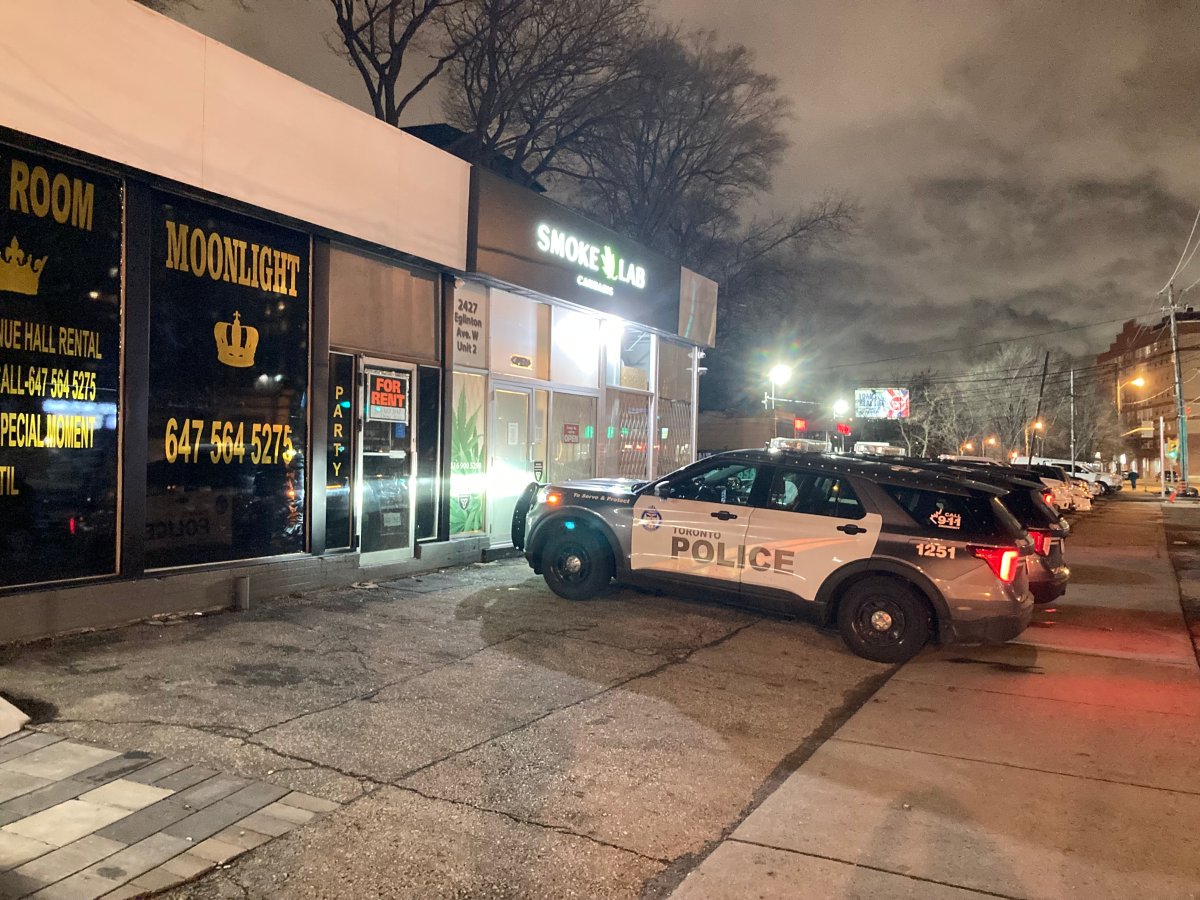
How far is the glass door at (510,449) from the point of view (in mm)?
11805

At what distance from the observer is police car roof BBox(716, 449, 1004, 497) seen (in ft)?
24.2

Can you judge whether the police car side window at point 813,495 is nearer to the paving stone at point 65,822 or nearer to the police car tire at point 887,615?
the police car tire at point 887,615

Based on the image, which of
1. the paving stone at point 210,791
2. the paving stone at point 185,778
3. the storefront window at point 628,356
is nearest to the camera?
the paving stone at point 210,791

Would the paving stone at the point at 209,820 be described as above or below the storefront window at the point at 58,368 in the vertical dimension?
below

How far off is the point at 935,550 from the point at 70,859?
6.13 metres

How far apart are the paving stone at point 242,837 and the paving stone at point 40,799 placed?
2.78 feet

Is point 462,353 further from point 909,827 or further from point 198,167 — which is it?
point 909,827

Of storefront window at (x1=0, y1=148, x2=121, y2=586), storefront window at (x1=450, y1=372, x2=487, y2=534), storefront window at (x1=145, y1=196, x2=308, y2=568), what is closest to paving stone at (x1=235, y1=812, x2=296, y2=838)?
storefront window at (x1=0, y1=148, x2=121, y2=586)

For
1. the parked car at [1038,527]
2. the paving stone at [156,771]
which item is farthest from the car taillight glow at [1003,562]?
the paving stone at [156,771]

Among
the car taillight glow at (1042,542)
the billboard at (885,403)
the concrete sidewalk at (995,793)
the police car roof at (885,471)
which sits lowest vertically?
the concrete sidewalk at (995,793)

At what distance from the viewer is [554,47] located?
2048cm

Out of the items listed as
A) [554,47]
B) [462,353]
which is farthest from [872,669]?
[554,47]

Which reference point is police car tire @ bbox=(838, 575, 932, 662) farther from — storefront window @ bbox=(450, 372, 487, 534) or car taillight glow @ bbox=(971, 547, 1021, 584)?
storefront window @ bbox=(450, 372, 487, 534)

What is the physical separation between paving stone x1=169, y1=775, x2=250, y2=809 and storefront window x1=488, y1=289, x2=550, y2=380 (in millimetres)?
7838
